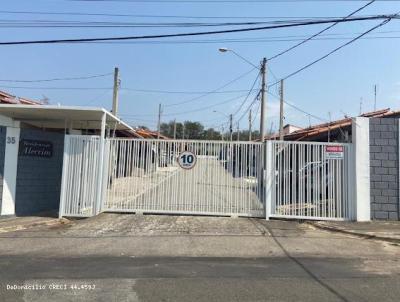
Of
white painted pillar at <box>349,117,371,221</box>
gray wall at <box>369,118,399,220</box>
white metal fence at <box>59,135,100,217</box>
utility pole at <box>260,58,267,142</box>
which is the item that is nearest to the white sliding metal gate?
white metal fence at <box>59,135,100,217</box>

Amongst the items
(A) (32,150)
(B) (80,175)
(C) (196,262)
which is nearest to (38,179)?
(A) (32,150)

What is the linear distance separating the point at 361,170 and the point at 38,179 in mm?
10465

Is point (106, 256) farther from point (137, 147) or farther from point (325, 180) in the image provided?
point (325, 180)

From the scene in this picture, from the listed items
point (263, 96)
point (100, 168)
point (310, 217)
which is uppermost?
point (263, 96)

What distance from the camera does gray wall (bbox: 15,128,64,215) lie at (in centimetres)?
1559

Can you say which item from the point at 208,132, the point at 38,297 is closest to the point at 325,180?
the point at 38,297

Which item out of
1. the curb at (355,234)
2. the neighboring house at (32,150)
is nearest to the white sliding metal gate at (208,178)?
the curb at (355,234)

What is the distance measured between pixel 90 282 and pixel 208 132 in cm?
9035

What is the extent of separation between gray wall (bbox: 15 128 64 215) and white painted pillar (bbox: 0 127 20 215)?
0.18 m

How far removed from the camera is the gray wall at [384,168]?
48.2 ft

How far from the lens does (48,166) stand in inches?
662

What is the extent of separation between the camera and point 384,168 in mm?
14773

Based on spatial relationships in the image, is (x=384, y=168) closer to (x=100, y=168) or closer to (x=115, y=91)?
(x=100, y=168)

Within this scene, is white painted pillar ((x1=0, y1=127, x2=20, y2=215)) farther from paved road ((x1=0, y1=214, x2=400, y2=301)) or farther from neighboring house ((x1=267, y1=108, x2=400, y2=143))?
neighboring house ((x1=267, y1=108, x2=400, y2=143))
